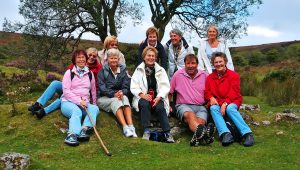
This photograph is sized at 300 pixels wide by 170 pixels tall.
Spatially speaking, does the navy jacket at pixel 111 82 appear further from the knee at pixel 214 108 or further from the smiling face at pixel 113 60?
the knee at pixel 214 108

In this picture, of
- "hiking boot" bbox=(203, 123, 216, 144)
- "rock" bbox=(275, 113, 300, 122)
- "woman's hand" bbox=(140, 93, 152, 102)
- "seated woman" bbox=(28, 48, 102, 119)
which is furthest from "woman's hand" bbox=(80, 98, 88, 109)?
"rock" bbox=(275, 113, 300, 122)

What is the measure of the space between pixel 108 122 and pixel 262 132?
3.55 m

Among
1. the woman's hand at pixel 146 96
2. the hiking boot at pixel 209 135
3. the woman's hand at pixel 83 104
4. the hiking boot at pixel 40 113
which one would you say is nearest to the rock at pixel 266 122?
the hiking boot at pixel 209 135

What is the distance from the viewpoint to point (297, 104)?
54.1ft

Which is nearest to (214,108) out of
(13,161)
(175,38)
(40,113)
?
(175,38)

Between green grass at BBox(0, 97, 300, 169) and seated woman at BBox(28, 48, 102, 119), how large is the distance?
0.16 metres

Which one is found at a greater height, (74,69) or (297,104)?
(74,69)

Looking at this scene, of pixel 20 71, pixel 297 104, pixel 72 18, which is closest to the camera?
pixel 297 104

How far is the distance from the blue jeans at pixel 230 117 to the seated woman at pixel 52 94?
Answer: 10.2 ft

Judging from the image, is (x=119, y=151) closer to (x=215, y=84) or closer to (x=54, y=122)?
(x=54, y=122)

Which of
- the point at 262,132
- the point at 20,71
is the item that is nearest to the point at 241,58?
the point at 20,71

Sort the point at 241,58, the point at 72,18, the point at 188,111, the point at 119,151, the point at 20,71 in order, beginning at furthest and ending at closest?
the point at 241,58, the point at 20,71, the point at 72,18, the point at 188,111, the point at 119,151

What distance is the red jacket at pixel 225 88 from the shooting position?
9.80 metres

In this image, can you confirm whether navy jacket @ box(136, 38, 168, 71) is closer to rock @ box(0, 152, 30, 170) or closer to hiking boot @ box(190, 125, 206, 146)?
hiking boot @ box(190, 125, 206, 146)
